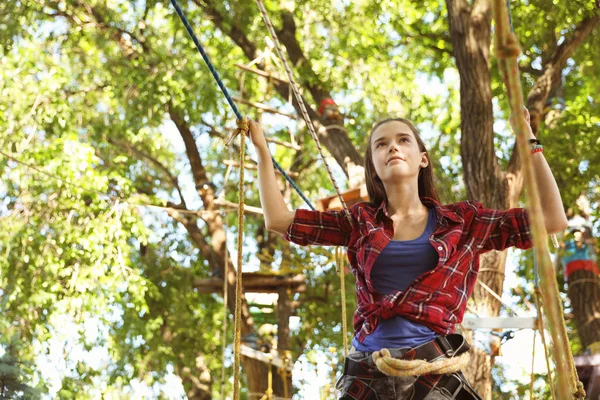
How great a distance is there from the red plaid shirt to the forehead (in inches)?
6.2

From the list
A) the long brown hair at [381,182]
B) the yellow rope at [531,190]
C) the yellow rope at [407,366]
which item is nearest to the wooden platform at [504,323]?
the long brown hair at [381,182]

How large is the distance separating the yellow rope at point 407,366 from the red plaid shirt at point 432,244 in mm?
76

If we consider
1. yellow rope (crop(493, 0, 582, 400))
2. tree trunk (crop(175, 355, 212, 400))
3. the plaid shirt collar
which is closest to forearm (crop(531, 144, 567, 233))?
the plaid shirt collar

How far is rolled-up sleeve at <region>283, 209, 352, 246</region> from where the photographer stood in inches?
73.9

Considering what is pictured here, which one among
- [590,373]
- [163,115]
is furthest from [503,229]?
[163,115]

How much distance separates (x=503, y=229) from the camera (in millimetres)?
1762

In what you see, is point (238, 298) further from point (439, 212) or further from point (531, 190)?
point (531, 190)

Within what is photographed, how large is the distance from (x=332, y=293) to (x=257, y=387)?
6.39ft

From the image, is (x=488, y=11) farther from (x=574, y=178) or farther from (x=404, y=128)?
(x=404, y=128)

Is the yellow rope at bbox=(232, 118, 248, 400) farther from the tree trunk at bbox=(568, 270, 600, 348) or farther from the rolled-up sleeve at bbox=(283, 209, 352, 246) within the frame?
the tree trunk at bbox=(568, 270, 600, 348)

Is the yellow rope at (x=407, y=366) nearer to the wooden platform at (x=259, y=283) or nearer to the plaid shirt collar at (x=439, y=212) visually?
the plaid shirt collar at (x=439, y=212)

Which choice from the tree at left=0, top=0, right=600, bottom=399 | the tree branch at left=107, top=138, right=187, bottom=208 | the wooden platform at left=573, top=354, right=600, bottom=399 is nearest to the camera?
the wooden platform at left=573, top=354, right=600, bottom=399

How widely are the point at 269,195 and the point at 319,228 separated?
0.14 meters

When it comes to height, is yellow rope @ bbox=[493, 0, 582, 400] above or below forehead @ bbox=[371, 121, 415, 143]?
below
